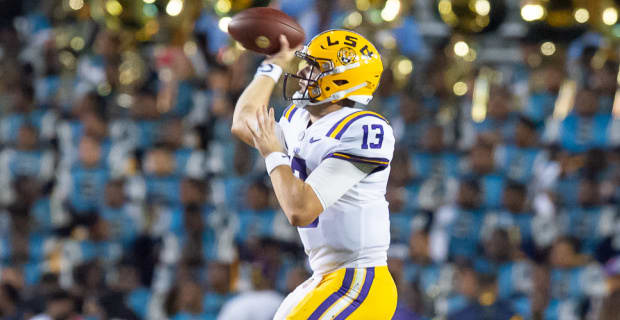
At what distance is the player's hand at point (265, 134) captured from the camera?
3.72 meters

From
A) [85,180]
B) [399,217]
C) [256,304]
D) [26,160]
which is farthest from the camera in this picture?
[26,160]

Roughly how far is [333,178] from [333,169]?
0.04 metres

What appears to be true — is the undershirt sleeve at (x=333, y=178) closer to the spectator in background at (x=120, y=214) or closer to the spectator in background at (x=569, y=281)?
the spectator in background at (x=569, y=281)

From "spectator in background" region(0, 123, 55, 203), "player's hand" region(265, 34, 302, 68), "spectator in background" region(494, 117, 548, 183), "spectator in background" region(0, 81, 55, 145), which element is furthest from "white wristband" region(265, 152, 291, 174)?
"spectator in background" region(0, 81, 55, 145)

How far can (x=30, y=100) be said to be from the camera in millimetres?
9828

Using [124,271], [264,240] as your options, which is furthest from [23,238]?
[264,240]

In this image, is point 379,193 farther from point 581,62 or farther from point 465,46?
point 465,46

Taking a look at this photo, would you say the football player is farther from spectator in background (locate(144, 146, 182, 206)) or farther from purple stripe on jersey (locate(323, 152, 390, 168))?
spectator in background (locate(144, 146, 182, 206))

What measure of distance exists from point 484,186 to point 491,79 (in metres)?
1.72

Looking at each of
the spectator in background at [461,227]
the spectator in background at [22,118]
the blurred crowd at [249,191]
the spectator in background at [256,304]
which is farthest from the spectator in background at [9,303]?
the spectator in background at [461,227]

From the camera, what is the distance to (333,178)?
3.69 m

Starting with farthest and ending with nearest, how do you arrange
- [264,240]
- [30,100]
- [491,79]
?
[30,100]
[491,79]
[264,240]

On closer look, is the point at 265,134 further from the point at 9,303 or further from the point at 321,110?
the point at 9,303

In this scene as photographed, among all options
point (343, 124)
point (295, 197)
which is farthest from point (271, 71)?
point (295, 197)
